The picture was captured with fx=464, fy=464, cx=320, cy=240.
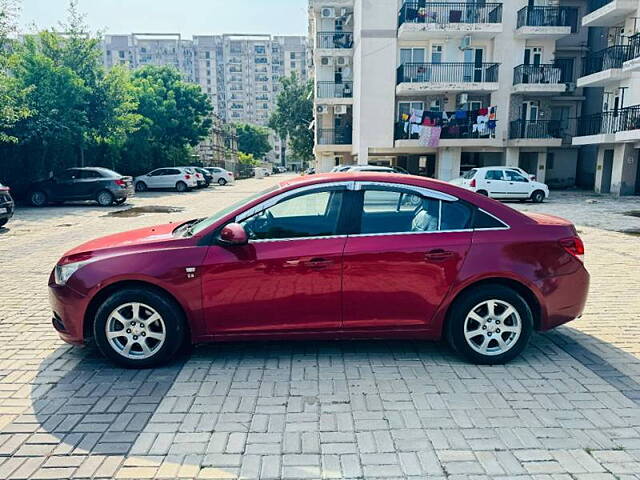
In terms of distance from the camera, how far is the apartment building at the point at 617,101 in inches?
874

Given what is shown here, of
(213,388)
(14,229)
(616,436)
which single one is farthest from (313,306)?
(14,229)

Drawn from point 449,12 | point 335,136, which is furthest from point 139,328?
point 335,136

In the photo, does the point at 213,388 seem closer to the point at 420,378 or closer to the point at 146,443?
the point at 146,443

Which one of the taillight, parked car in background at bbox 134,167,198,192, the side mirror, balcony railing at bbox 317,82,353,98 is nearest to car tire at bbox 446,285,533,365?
the taillight

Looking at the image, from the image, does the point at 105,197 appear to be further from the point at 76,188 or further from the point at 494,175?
the point at 494,175

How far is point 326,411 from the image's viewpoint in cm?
339

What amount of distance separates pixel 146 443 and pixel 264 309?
4.47ft

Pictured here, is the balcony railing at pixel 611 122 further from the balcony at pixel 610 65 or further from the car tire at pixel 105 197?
the car tire at pixel 105 197

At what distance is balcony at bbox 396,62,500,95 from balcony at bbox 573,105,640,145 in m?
5.87

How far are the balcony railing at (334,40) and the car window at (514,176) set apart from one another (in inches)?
725

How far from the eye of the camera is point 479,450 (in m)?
2.95

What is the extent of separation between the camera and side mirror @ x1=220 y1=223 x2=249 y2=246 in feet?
12.7

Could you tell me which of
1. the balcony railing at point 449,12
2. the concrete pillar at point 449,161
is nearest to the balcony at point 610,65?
the balcony railing at point 449,12

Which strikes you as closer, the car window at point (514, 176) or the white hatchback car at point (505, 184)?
the white hatchback car at point (505, 184)
